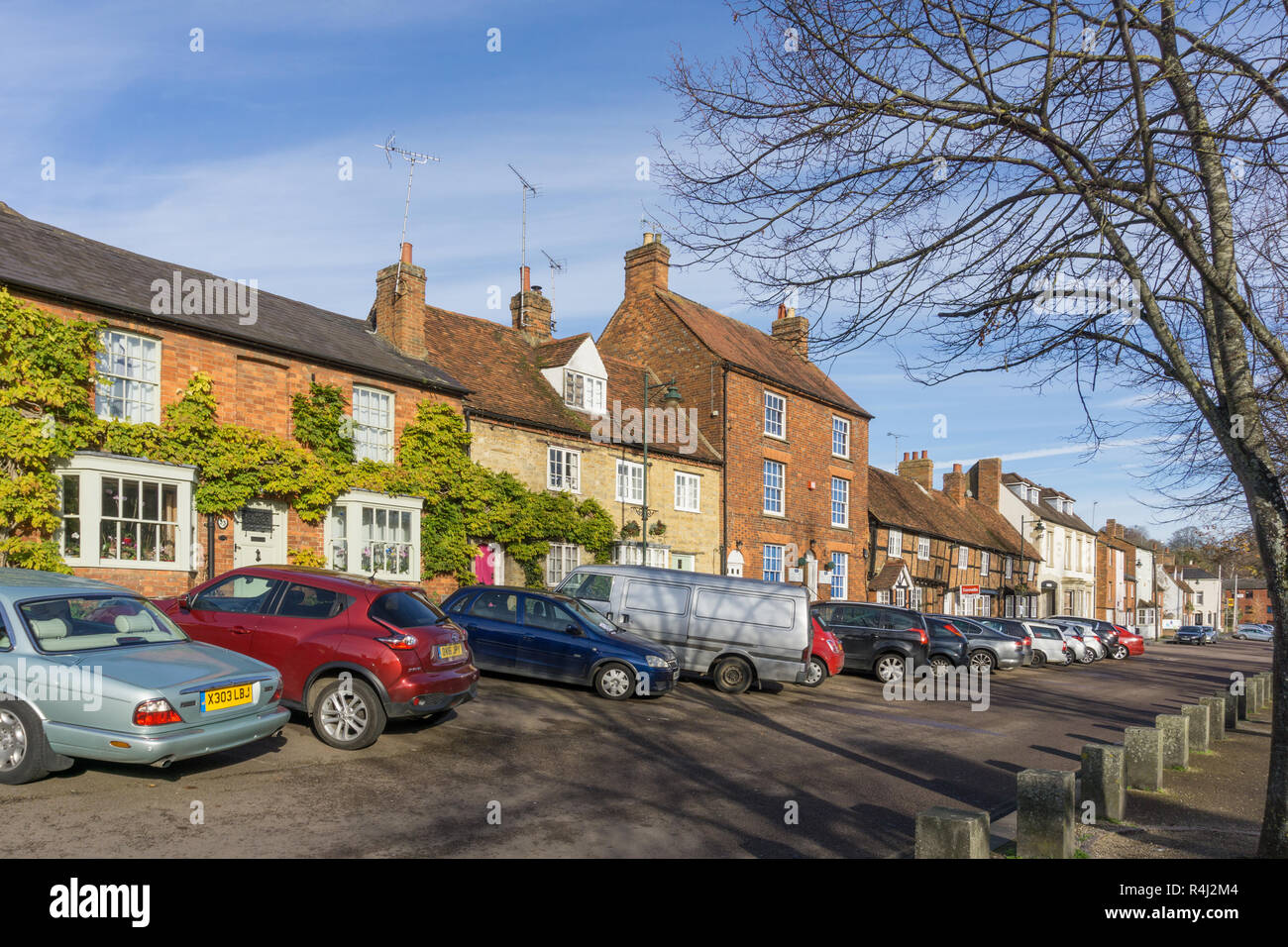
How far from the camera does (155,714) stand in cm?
708

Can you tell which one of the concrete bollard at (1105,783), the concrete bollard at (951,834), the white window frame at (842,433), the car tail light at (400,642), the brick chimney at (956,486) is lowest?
the concrete bollard at (1105,783)

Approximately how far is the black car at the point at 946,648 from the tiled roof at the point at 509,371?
30.3ft

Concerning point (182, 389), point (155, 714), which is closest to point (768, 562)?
point (182, 389)

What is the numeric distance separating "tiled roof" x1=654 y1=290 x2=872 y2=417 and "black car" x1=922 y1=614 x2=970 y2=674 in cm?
1062

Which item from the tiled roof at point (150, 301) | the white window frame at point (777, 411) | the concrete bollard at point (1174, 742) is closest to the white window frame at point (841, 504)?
the white window frame at point (777, 411)

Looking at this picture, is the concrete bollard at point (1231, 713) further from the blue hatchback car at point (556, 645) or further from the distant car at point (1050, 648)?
the distant car at point (1050, 648)

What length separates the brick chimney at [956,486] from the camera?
2203 inches

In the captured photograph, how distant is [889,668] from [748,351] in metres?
15.8

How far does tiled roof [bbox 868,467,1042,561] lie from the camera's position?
42000 millimetres

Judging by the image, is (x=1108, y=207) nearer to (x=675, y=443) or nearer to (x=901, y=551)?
(x=675, y=443)

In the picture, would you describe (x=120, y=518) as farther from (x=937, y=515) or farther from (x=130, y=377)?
(x=937, y=515)

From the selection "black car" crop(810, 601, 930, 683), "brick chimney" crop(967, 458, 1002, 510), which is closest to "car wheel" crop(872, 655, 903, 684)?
Result: "black car" crop(810, 601, 930, 683)

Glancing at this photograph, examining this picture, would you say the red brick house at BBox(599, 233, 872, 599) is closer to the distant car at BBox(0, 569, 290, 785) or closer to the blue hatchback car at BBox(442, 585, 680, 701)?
the blue hatchback car at BBox(442, 585, 680, 701)
